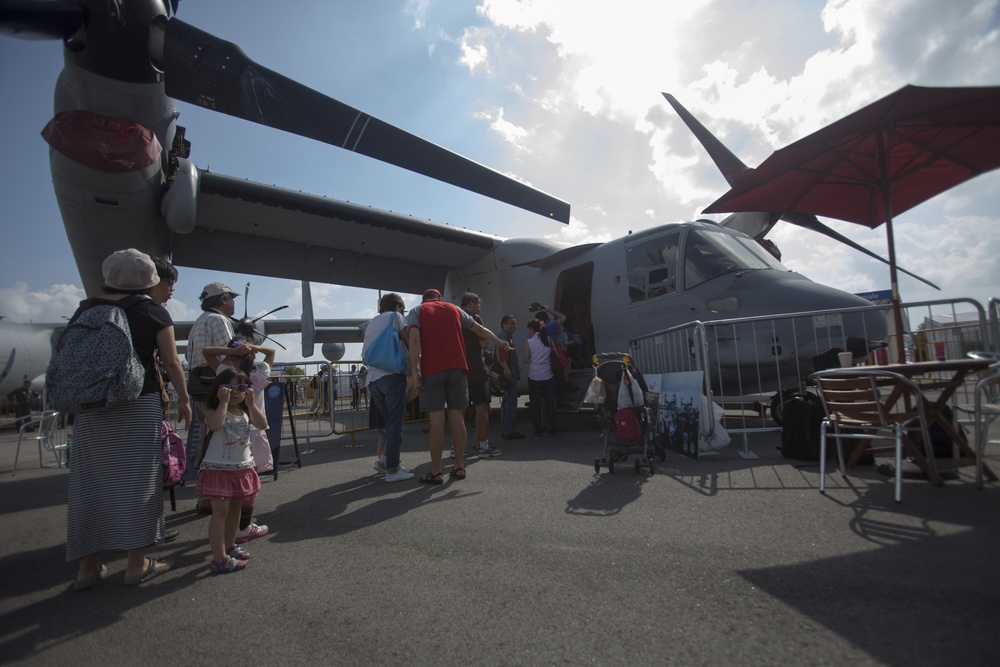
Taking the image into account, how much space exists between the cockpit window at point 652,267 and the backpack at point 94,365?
6.02 meters

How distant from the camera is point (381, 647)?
1.72 meters

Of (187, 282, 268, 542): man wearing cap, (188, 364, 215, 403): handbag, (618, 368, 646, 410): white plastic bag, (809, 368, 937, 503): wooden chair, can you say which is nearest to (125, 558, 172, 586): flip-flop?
(187, 282, 268, 542): man wearing cap

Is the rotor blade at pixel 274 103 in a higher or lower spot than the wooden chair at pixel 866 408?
higher

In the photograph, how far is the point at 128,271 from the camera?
2650 millimetres

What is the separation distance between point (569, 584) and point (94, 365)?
2489mm

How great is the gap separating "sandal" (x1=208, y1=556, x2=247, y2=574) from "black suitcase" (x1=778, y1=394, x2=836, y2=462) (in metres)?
4.32

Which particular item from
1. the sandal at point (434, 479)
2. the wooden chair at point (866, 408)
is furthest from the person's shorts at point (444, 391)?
the wooden chair at point (866, 408)

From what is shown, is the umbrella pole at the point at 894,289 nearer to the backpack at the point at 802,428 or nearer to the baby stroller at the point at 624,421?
the backpack at the point at 802,428

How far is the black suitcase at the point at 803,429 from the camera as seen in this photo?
162 inches

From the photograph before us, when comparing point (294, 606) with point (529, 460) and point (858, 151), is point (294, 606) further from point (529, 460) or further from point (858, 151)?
point (858, 151)

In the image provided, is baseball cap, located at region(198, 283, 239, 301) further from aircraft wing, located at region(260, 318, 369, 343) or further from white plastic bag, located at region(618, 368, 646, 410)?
aircraft wing, located at region(260, 318, 369, 343)

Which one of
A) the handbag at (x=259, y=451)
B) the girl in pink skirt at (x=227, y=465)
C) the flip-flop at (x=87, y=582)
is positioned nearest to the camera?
the flip-flop at (x=87, y=582)

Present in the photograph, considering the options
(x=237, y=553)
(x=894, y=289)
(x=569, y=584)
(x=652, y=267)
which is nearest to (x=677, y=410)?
(x=894, y=289)

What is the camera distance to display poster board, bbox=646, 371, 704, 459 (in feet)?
15.1
